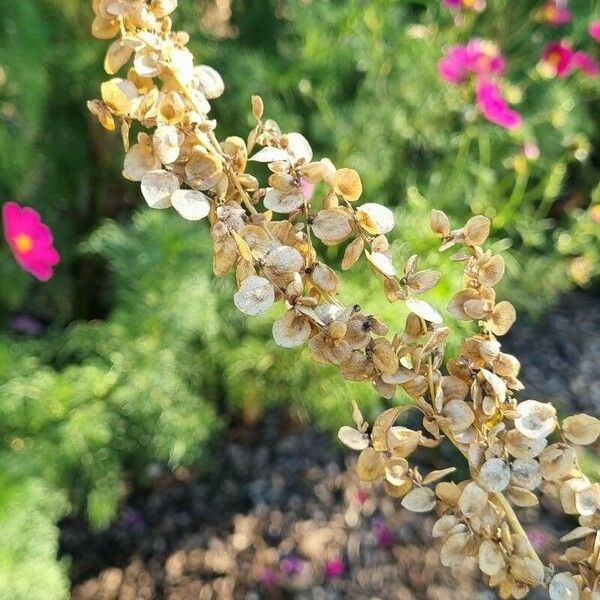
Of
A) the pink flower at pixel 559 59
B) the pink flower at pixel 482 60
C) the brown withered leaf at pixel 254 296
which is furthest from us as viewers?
the pink flower at pixel 559 59

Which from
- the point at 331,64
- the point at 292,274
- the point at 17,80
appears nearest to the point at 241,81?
the point at 331,64

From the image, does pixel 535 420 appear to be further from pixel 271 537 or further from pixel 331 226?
pixel 271 537

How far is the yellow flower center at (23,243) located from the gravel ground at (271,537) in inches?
22.4

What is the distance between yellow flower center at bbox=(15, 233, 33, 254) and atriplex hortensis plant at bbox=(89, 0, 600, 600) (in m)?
0.82

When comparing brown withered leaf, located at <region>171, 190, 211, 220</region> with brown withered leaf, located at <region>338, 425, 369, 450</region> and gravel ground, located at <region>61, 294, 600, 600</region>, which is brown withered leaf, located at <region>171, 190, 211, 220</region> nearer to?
brown withered leaf, located at <region>338, 425, 369, 450</region>

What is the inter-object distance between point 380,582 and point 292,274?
1.11 m

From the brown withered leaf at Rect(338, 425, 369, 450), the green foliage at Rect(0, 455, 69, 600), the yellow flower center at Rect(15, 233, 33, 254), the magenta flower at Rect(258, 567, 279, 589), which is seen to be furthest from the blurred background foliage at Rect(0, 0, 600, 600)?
the brown withered leaf at Rect(338, 425, 369, 450)

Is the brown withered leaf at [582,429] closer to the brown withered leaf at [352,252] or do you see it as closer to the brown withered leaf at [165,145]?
the brown withered leaf at [352,252]

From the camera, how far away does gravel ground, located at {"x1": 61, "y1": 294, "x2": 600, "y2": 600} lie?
4.70 ft

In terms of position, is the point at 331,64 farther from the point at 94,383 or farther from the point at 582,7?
the point at 582,7

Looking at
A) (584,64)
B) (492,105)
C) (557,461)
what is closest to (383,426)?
(557,461)

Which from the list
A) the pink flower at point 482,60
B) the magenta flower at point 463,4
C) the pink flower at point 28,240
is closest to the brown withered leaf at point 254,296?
the pink flower at point 28,240

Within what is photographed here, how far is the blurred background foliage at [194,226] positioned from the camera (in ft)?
4.15

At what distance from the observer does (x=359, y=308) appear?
0.52 metres
